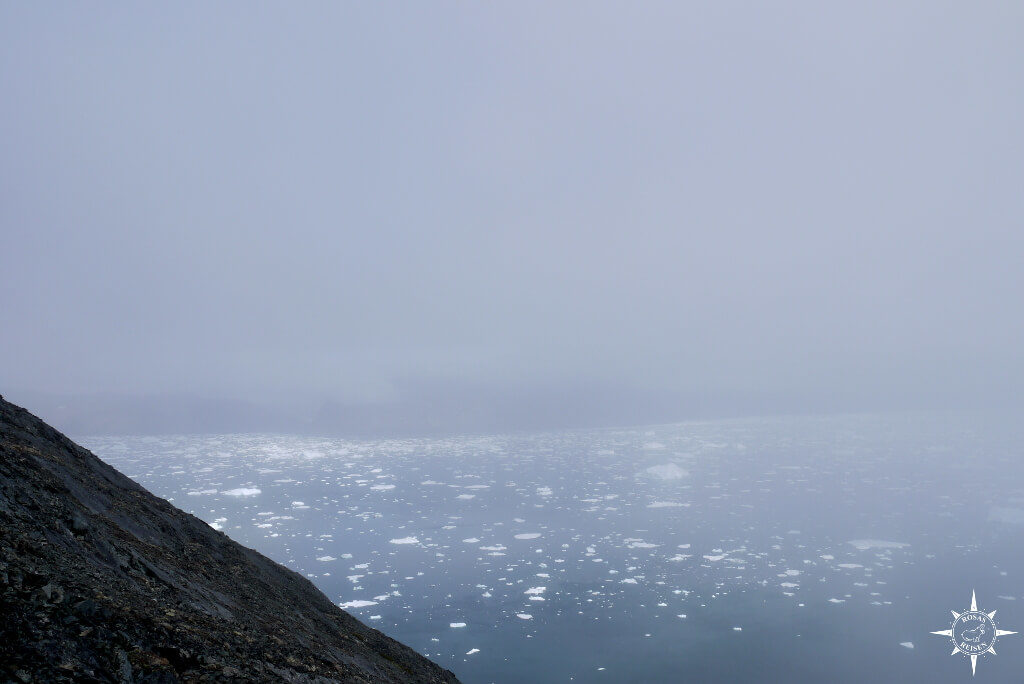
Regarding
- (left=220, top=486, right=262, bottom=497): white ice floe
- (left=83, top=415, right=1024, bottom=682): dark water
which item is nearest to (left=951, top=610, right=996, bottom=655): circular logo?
(left=83, top=415, right=1024, bottom=682): dark water

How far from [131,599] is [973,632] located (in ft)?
284

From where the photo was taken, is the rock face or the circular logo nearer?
the rock face

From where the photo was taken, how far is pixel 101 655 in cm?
720

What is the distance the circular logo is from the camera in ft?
198

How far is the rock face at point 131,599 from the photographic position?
7.20m

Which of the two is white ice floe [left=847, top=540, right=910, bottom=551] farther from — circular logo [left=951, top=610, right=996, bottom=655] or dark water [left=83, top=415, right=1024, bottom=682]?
circular logo [left=951, top=610, right=996, bottom=655]

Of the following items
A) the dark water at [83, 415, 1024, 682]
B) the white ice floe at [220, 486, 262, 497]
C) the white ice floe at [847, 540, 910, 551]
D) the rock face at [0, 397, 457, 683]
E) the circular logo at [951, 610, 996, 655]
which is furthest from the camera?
the white ice floe at [220, 486, 262, 497]

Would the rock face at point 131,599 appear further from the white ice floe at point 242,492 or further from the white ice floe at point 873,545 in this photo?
the white ice floe at point 242,492

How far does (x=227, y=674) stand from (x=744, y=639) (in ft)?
219

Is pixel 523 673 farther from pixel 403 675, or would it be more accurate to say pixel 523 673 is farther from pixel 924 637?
pixel 924 637

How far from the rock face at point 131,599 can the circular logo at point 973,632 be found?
70.3 m

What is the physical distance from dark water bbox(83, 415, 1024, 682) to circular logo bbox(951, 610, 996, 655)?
1.28 meters

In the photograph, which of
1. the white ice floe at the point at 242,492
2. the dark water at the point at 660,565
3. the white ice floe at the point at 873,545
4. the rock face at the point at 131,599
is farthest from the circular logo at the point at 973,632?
the white ice floe at the point at 242,492

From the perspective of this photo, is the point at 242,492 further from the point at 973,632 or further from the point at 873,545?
the point at 973,632
